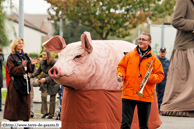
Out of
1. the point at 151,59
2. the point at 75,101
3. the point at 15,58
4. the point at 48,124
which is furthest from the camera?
the point at 15,58

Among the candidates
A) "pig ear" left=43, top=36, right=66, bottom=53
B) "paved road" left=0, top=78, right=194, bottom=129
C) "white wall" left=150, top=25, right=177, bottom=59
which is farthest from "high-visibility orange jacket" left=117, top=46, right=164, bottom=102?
"white wall" left=150, top=25, right=177, bottom=59

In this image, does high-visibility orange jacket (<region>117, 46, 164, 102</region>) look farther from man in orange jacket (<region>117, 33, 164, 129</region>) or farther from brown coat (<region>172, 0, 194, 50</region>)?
brown coat (<region>172, 0, 194, 50</region>)

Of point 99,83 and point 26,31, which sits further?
point 26,31

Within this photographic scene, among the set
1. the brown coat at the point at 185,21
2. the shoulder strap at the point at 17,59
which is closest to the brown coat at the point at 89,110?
the shoulder strap at the point at 17,59

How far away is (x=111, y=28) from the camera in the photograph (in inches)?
1024

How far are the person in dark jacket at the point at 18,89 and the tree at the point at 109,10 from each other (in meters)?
17.8

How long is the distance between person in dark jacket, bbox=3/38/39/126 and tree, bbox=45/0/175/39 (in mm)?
17768

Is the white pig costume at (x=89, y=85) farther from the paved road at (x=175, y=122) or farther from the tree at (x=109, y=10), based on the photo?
the tree at (x=109, y=10)

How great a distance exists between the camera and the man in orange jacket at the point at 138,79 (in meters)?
5.58

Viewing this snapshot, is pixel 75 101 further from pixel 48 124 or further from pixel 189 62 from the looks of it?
pixel 189 62

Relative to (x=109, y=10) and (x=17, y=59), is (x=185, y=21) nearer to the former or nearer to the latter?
(x=17, y=59)

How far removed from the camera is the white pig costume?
231 inches

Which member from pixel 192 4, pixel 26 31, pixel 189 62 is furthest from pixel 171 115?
pixel 26 31

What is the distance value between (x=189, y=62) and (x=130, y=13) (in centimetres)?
1697
